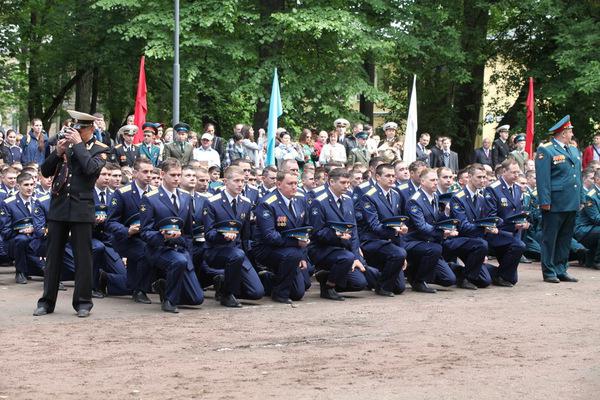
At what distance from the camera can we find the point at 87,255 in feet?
38.7

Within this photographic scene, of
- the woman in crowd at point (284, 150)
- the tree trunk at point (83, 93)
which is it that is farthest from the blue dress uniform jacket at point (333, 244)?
the tree trunk at point (83, 93)

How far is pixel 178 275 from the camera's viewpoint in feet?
40.8

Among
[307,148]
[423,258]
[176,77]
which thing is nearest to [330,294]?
[423,258]

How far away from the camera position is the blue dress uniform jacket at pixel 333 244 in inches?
540

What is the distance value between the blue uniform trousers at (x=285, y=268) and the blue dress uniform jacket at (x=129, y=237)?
1.41 m

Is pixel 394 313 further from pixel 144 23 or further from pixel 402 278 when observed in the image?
pixel 144 23

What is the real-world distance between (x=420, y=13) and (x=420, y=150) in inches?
303

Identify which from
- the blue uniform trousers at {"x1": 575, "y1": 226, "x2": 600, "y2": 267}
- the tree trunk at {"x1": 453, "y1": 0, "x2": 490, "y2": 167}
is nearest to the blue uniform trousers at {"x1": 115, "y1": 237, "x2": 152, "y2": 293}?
the blue uniform trousers at {"x1": 575, "y1": 226, "x2": 600, "y2": 267}

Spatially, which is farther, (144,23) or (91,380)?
(144,23)

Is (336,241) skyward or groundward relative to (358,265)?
skyward

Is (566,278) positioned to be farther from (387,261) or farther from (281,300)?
(281,300)

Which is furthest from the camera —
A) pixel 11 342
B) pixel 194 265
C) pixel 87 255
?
pixel 194 265

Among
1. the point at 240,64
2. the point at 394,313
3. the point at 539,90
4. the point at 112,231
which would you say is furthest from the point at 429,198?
the point at 539,90

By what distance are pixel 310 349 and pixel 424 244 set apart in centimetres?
492
